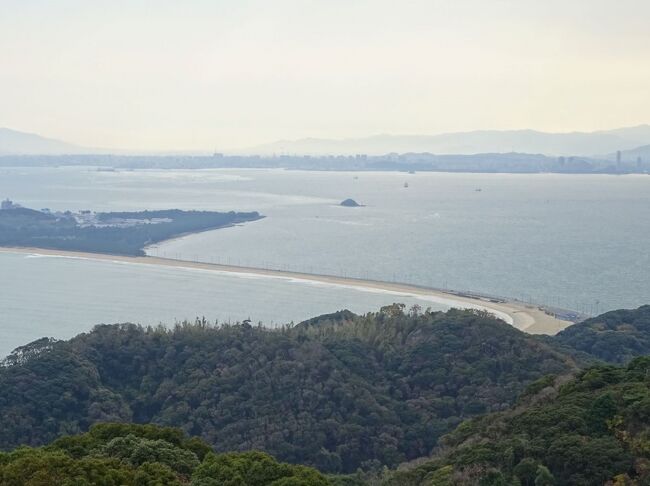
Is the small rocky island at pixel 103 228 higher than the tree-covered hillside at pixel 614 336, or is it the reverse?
the small rocky island at pixel 103 228

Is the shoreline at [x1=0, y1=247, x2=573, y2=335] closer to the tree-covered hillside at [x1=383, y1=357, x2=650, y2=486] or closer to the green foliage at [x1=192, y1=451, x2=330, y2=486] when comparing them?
the tree-covered hillside at [x1=383, y1=357, x2=650, y2=486]

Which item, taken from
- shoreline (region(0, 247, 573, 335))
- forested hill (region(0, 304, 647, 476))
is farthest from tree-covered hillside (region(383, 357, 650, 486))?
shoreline (region(0, 247, 573, 335))

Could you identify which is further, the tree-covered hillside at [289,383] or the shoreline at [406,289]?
the shoreline at [406,289]

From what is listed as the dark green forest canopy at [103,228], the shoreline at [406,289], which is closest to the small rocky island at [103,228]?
the dark green forest canopy at [103,228]

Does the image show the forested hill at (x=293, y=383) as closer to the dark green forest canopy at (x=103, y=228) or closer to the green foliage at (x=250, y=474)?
the green foliage at (x=250, y=474)

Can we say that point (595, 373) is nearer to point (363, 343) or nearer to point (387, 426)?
point (387, 426)

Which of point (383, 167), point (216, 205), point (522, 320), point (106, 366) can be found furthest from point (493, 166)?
point (106, 366)

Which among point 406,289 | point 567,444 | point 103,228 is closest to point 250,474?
point 567,444
